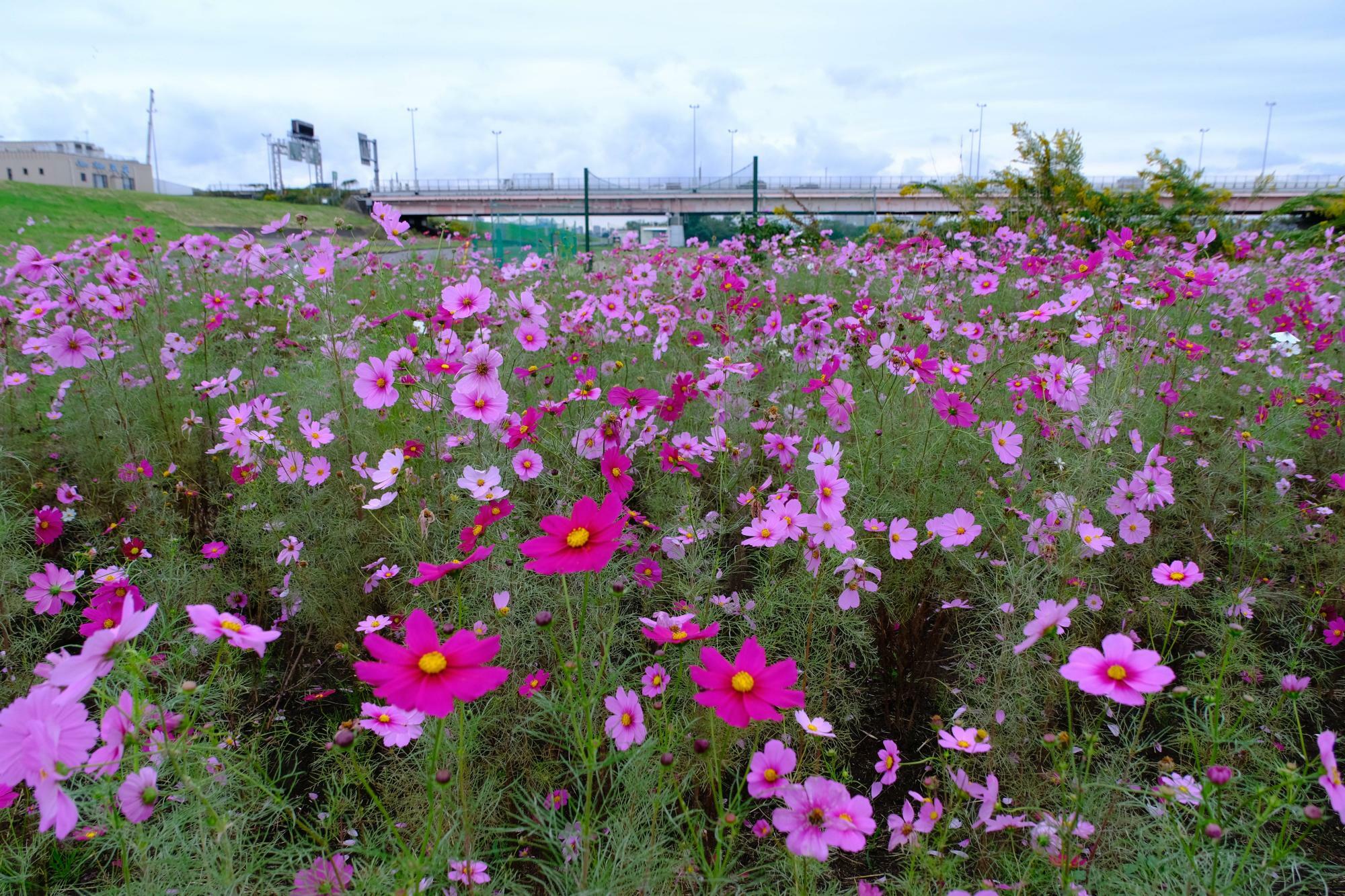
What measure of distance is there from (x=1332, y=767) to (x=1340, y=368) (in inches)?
141

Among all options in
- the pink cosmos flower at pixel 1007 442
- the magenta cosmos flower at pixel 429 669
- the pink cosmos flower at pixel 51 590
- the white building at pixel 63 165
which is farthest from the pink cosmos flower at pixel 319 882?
the white building at pixel 63 165

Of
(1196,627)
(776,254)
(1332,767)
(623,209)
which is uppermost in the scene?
(623,209)

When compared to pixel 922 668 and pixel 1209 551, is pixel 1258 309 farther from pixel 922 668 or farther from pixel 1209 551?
pixel 922 668

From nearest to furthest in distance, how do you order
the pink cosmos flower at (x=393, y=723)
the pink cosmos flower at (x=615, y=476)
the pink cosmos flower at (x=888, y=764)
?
the pink cosmos flower at (x=393, y=723) < the pink cosmos flower at (x=888, y=764) < the pink cosmos flower at (x=615, y=476)

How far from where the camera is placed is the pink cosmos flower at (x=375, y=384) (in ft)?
6.40

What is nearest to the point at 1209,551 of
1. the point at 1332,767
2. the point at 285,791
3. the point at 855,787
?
the point at 855,787

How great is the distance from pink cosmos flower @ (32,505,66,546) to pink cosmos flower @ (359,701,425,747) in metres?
1.43

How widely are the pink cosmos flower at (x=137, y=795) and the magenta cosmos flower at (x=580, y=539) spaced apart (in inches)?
18.9

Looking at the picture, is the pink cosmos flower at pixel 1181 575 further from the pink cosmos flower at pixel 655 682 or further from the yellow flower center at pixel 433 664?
the yellow flower center at pixel 433 664

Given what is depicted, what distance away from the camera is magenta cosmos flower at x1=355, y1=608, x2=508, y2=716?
791 millimetres

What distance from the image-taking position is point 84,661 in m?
0.74

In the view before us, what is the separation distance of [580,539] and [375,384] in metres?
1.24

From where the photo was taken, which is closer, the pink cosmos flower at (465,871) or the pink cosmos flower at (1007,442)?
the pink cosmos flower at (465,871)

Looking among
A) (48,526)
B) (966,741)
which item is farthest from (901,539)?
(48,526)
